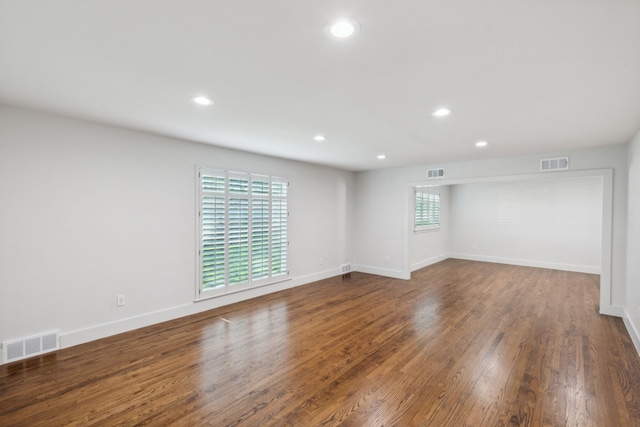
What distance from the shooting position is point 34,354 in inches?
116

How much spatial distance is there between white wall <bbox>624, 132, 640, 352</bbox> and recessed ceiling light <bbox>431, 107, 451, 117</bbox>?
7.88ft

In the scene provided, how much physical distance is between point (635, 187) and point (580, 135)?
0.84m

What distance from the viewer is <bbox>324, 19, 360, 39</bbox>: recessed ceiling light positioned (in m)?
1.53

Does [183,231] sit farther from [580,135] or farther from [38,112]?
[580,135]

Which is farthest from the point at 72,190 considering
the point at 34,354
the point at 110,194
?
the point at 34,354

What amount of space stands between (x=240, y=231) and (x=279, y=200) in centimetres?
99

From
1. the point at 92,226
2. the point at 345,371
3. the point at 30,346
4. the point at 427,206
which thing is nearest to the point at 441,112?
the point at 345,371

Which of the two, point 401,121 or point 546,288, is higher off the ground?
point 401,121

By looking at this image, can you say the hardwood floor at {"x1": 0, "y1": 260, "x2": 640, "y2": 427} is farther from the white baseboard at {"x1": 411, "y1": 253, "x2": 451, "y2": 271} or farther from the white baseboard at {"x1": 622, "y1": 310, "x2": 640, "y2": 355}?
the white baseboard at {"x1": 411, "y1": 253, "x2": 451, "y2": 271}

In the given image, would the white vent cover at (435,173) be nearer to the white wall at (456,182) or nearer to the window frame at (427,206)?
the white wall at (456,182)

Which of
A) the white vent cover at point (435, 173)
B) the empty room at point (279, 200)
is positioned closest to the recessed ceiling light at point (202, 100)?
the empty room at point (279, 200)

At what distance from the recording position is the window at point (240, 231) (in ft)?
14.1

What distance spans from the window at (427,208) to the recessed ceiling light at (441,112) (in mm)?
4635

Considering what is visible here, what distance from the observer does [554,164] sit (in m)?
4.66
